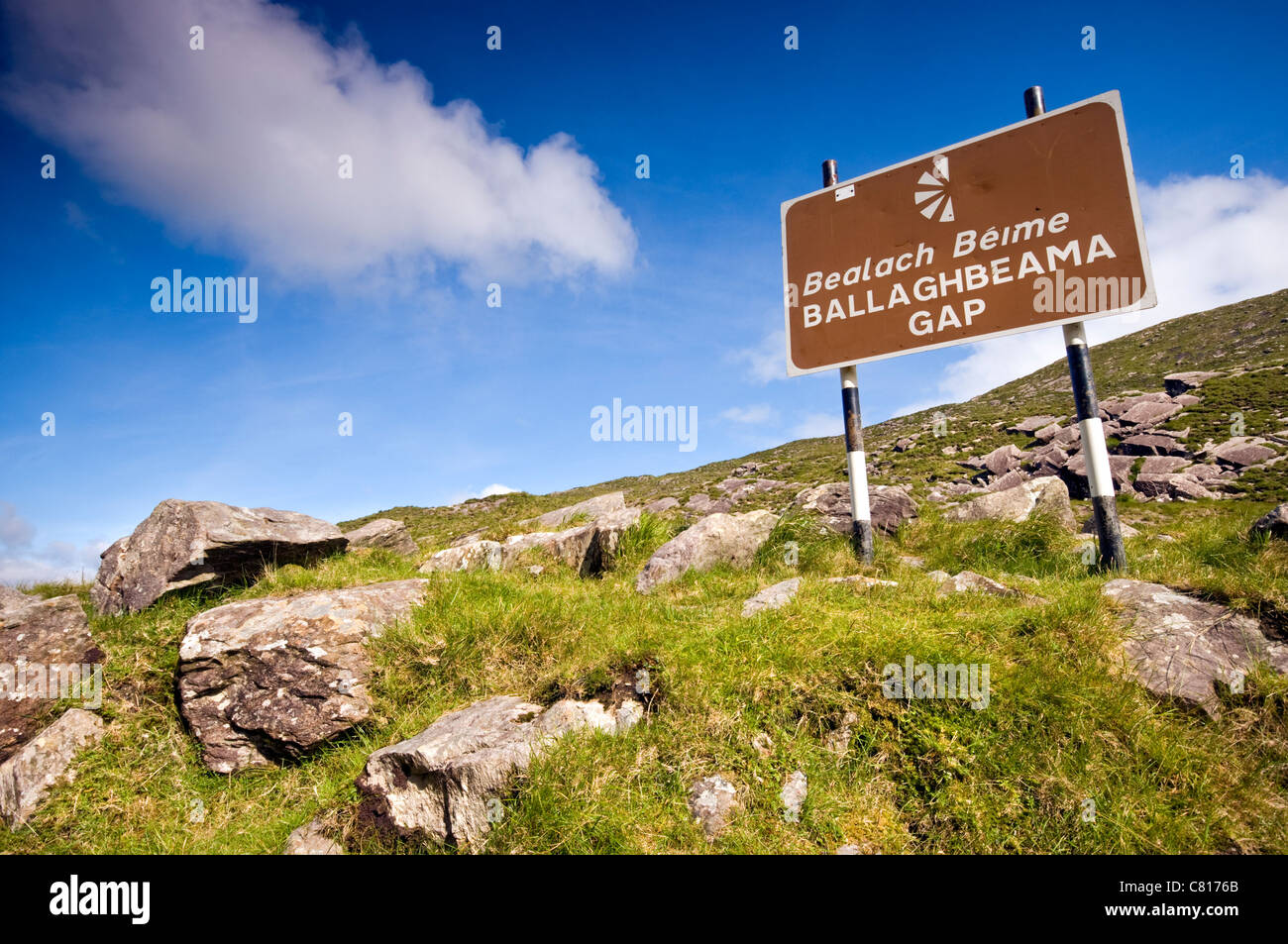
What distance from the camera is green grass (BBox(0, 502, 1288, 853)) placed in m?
3.67

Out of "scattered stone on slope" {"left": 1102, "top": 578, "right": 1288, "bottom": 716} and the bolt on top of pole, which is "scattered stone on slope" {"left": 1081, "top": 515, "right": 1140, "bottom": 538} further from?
the bolt on top of pole

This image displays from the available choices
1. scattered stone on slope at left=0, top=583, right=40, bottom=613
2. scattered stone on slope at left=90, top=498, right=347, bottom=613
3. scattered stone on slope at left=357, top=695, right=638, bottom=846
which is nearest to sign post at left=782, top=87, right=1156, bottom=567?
scattered stone on slope at left=357, top=695, right=638, bottom=846

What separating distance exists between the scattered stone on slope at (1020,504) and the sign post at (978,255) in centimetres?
212

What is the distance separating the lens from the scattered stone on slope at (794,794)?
3.79 metres

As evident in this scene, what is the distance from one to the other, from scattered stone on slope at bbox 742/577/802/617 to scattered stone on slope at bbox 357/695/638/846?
2179mm

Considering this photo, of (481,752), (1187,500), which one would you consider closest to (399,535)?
(481,752)

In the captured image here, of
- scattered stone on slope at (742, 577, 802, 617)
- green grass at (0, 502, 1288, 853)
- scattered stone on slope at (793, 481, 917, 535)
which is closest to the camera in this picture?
green grass at (0, 502, 1288, 853)

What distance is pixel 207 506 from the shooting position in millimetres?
7535

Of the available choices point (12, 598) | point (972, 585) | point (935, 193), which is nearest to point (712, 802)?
point (972, 585)

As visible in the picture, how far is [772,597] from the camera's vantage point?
6465 mm

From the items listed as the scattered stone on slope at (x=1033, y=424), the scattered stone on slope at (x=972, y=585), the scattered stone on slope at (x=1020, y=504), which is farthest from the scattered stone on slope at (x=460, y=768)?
the scattered stone on slope at (x=1033, y=424)

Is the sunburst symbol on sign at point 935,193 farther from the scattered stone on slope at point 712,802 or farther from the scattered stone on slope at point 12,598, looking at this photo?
the scattered stone on slope at point 12,598

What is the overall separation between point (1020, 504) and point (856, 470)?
351cm

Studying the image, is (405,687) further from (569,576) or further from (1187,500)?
(1187,500)
